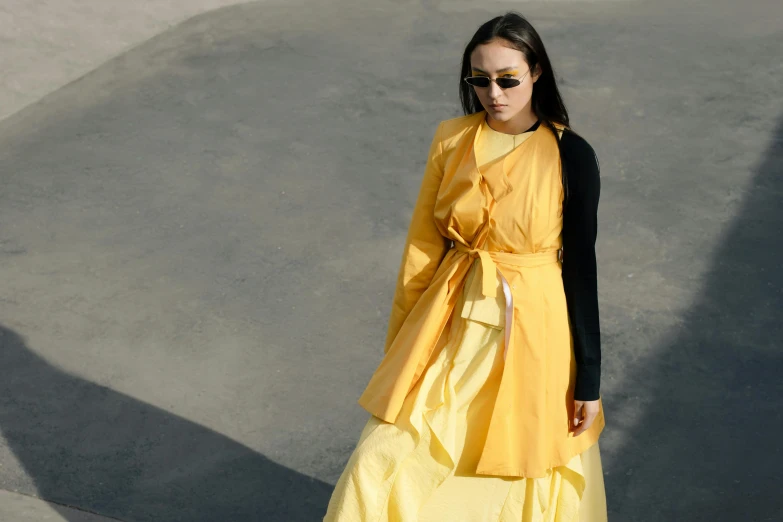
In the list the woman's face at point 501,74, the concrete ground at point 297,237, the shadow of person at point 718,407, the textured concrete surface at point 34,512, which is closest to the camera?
the woman's face at point 501,74

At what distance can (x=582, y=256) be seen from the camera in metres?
2.93

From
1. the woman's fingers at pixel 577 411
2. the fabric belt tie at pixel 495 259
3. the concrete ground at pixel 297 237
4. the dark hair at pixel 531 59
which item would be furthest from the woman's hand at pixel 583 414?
the concrete ground at pixel 297 237

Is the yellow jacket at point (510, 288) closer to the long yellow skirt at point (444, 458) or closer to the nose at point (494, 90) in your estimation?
the long yellow skirt at point (444, 458)

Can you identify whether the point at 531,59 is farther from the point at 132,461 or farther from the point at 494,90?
the point at 132,461

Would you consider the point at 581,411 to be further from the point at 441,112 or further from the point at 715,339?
the point at 441,112

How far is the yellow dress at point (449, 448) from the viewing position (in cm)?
294

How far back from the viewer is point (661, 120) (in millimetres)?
7422

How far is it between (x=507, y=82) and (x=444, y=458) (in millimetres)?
1055

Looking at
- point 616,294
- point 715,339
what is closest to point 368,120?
point 616,294

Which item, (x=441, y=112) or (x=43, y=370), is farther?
(x=441, y=112)

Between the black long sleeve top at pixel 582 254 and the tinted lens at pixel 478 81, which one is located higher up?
the tinted lens at pixel 478 81

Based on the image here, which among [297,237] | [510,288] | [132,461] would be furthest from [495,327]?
[297,237]

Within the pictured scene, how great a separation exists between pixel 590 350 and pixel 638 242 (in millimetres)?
3274

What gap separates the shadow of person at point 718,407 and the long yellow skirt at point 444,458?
1.37 meters
